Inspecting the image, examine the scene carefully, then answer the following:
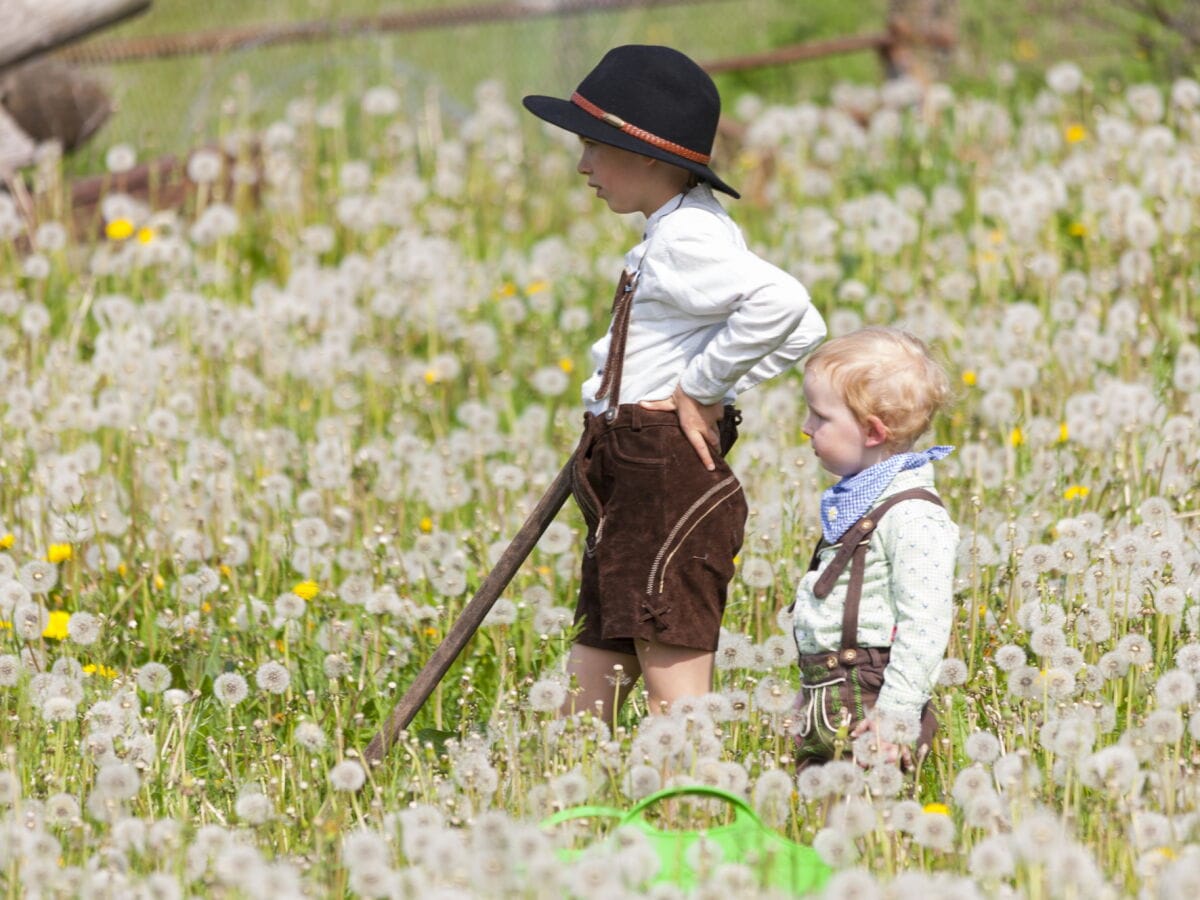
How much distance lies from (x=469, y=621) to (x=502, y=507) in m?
1.45

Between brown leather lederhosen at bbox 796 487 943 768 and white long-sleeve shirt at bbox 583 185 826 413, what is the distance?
0.41 metres

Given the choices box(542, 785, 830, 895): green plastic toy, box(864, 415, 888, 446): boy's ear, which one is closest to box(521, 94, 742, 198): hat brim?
box(864, 415, 888, 446): boy's ear

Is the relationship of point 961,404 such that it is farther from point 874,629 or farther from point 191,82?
point 191,82

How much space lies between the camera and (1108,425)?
17.4 feet

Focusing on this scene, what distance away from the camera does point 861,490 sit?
3.63 meters

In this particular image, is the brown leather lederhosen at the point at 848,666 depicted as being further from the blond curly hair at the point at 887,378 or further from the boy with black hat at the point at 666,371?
the boy with black hat at the point at 666,371

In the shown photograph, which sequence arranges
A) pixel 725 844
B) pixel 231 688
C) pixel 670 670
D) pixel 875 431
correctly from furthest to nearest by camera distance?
pixel 231 688 < pixel 670 670 < pixel 875 431 < pixel 725 844

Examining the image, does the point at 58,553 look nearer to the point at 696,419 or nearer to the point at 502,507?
the point at 502,507

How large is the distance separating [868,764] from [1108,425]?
226cm

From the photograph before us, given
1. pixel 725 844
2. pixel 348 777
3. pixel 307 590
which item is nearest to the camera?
pixel 725 844

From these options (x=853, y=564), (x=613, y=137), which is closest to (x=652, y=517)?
(x=853, y=564)

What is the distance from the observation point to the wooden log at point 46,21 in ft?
23.6

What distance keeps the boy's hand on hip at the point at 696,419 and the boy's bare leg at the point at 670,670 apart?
0.41 metres

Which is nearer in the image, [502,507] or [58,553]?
[58,553]
